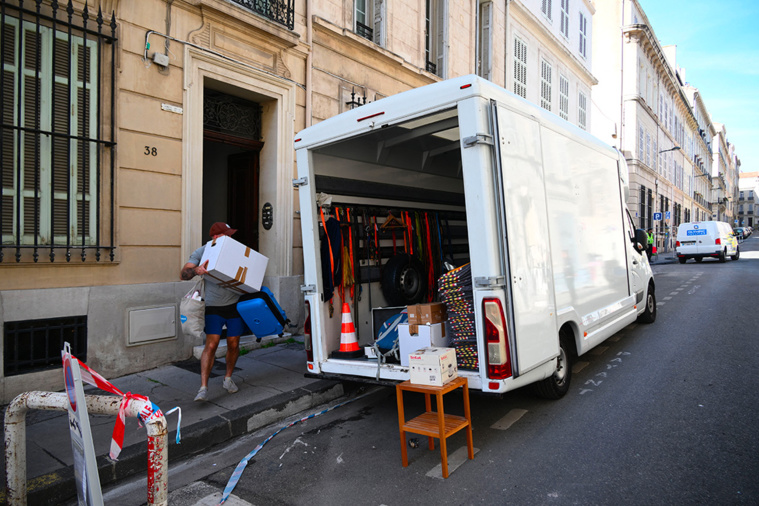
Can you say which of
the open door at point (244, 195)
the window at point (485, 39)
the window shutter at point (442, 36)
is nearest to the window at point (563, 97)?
the window at point (485, 39)

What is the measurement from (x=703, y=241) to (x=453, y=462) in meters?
23.6

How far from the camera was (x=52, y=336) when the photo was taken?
5.19 meters

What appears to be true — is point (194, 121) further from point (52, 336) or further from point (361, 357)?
point (361, 357)

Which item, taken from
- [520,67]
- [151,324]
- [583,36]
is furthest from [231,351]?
[583,36]

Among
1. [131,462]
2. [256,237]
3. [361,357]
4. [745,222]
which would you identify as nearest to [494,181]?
[361,357]

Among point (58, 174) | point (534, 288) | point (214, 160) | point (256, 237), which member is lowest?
point (534, 288)

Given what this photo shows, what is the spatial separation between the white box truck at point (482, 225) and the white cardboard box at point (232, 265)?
579mm

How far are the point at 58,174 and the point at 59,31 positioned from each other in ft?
5.14

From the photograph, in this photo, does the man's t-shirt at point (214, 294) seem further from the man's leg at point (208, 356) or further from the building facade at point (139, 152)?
the building facade at point (139, 152)

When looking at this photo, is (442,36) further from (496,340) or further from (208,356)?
(496,340)

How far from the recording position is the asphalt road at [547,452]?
9.82 ft

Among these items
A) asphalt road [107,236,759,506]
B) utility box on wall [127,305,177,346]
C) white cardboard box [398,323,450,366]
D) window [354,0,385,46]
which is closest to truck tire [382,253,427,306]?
asphalt road [107,236,759,506]

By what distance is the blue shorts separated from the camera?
15.8 feet

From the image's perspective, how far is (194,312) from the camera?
4.66m
